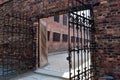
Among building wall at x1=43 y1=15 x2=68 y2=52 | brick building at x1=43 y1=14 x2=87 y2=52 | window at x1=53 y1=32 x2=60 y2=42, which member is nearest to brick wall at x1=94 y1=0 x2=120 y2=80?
building wall at x1=43 y1=15 x2=68 y2=52

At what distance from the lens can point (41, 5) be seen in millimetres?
6070

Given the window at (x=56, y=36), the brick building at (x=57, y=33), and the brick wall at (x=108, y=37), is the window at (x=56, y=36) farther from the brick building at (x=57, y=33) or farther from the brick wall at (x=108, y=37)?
the brick wall at (x=108, y=37)

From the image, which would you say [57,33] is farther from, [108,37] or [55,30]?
[108,37]

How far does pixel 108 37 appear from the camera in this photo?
4.04m

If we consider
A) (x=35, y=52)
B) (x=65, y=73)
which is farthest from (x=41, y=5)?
(x=65, y=73)

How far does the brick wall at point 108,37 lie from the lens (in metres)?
3.88

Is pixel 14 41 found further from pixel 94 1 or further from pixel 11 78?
pixel 94 1

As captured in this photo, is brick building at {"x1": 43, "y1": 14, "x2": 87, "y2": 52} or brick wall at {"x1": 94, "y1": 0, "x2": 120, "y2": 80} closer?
brick wall at {"x1": 94, "y1": 0, "x2": 120, "y2": 80}

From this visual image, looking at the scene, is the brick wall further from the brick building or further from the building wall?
the brick building

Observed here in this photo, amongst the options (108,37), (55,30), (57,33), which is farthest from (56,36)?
(108,37)

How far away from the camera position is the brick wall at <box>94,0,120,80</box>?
3.88 m

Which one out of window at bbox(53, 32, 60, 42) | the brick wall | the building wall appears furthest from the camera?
window at bbox(53, 32, 60, 42)

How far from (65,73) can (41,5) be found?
2943 millimetres

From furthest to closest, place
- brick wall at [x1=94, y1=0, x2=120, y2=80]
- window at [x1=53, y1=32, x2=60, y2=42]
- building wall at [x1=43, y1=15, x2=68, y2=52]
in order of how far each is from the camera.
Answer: window at [x1=53, y1=32, x2=60, y2=42]
building wall at [x1=43, y1=15, x2=68, y2=52]
brick wall at [x1=94, y1=0, x2=120, y2=80]
